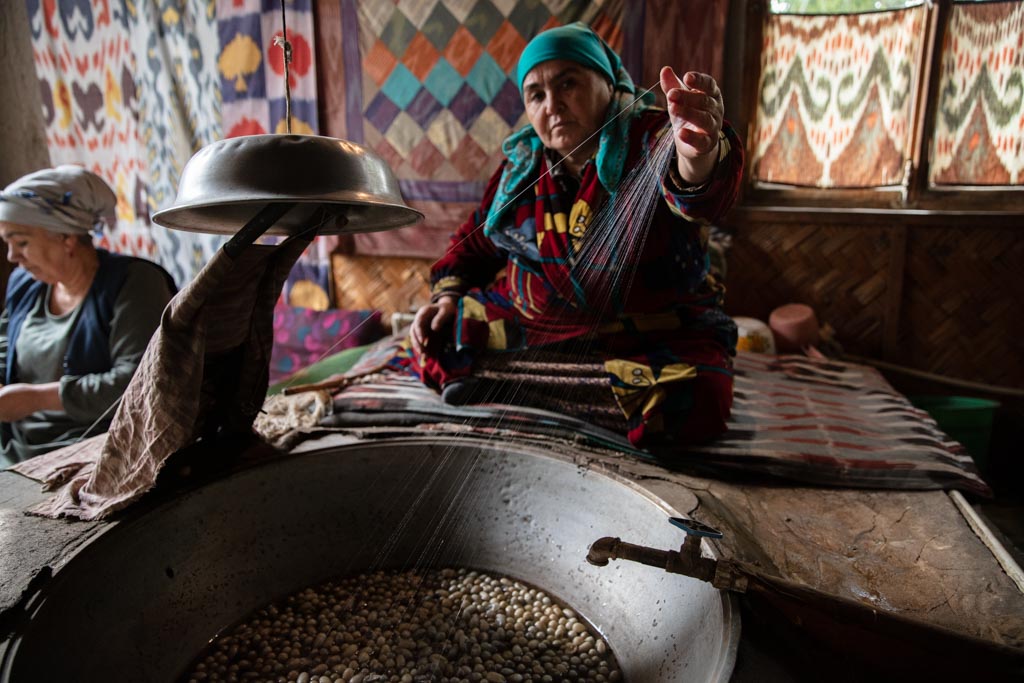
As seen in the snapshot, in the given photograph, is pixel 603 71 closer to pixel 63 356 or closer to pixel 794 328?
pixel 794 328

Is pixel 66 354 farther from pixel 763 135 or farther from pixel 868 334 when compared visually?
pixel 868 334

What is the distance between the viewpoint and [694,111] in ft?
4.17

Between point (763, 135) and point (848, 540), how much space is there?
2.42 metres

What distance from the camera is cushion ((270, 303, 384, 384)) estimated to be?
3744 mm

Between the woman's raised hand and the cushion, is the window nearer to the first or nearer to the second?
the woman's raised hand

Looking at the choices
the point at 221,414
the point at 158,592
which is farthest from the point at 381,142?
the point at 158,592

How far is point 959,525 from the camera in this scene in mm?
1464

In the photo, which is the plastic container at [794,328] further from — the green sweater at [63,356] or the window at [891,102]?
the green sweater at [63,356]

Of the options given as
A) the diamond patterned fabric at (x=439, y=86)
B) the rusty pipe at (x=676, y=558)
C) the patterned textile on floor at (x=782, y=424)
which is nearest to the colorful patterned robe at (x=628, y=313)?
the patterned textile on floor at (x=782, y=424)

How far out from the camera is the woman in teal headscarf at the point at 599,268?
1782 mm

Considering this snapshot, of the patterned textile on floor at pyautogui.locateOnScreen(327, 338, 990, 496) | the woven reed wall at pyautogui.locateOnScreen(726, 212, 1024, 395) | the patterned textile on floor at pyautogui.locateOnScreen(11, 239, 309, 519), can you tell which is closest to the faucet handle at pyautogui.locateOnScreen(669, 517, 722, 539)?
the patterned textile on floor at pyautogui.locateOnScreen(327, 338, 990, 496)

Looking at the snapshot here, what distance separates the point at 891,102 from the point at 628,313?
7.00ft

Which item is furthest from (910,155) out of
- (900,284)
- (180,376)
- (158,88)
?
(158,88)

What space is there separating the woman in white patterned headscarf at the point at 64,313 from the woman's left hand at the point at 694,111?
175 cm
